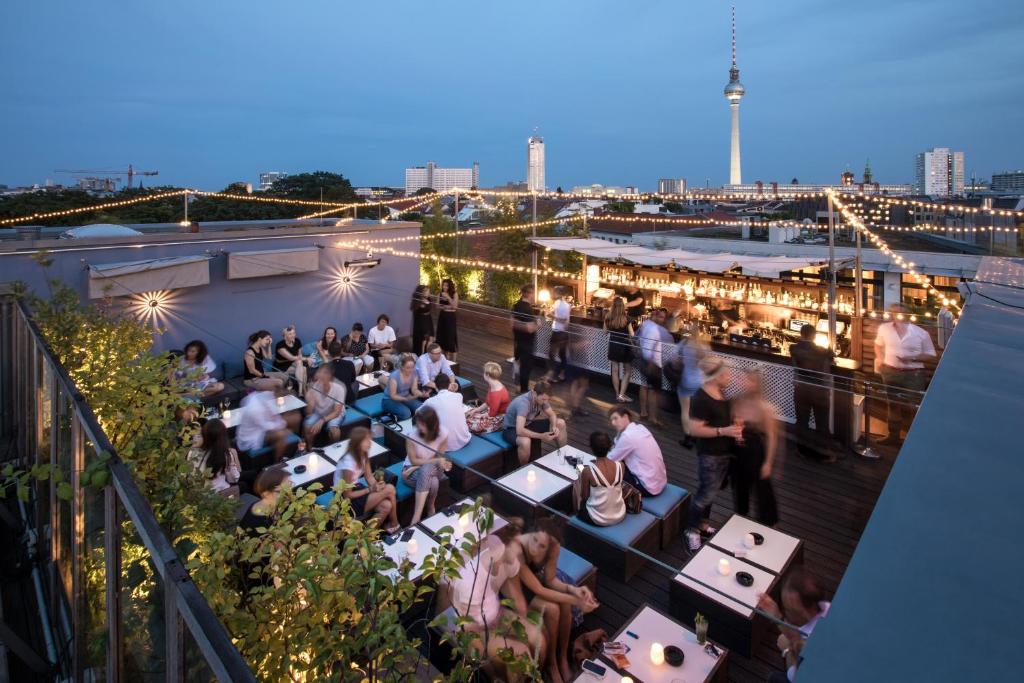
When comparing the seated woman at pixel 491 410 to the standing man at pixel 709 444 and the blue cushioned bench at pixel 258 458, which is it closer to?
the blue cushioned bench at pixel 258 458

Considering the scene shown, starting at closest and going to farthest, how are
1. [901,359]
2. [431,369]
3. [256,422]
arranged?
[256,422] → [901,359] → [431,369]

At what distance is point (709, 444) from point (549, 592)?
187 cm

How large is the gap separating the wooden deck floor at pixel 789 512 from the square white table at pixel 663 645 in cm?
52

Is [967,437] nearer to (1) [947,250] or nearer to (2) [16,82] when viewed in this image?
(1) [947,250]

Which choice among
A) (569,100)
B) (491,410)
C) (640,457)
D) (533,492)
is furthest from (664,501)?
(569,100)

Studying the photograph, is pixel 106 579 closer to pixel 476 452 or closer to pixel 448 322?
pixel 476 452

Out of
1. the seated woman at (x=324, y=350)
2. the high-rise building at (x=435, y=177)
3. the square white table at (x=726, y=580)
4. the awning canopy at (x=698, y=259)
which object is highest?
the high-rise building at (x=435, y=177)

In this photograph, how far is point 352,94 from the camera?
479ft

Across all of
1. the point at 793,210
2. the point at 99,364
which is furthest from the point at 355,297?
the point at 793,210

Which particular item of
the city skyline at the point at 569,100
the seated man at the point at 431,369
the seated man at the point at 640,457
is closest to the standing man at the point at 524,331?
the seated man at the point at 431,369

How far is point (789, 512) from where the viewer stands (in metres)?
5.07

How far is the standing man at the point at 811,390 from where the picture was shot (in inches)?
243

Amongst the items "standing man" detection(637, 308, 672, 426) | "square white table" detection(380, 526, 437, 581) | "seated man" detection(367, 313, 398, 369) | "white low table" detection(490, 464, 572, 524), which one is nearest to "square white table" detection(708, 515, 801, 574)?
"white low table" detection(490, 464, 572, 524)

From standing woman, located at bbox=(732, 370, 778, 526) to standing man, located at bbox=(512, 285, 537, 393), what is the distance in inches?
145
